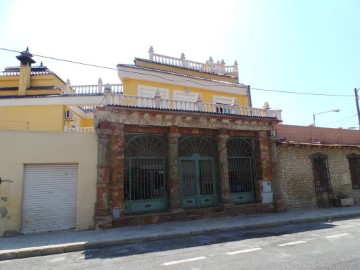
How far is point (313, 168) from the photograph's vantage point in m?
13.5

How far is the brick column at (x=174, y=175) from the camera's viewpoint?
397 inches

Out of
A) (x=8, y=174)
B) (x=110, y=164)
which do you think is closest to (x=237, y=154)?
(x=110, y=164)

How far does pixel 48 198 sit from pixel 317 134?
14262mm

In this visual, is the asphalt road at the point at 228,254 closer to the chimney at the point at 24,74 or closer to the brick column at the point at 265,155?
the brick column at the point at 265,155

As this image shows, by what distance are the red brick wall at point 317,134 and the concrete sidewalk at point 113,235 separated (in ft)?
16.4

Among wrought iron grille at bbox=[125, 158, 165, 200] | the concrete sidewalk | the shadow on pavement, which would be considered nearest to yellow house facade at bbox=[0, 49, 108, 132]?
wrought iron grille at bbox=[125, 158, 165, 200]

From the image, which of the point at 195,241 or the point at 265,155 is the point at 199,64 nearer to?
the point at 265,155

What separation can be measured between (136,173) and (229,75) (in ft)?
32.2

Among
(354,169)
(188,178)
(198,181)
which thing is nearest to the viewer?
Result: (188,178)

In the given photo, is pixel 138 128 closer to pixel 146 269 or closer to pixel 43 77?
pixel 146 269

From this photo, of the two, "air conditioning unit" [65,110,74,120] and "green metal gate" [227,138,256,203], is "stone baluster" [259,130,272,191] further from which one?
"air conditioning unit" [65,110,74,120]

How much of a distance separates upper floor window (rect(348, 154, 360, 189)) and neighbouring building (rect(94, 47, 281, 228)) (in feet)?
19.4

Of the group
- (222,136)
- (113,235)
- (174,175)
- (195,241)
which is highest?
(222,136)

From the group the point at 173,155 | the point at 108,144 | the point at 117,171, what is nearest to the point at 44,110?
the point at 108,144
